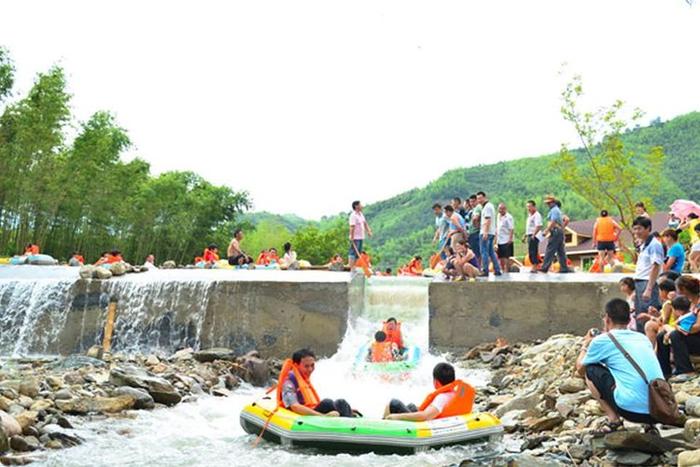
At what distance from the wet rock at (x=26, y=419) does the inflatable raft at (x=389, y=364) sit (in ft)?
18.2

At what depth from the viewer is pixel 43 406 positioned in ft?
30.6

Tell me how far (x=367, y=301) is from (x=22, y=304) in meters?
7.84

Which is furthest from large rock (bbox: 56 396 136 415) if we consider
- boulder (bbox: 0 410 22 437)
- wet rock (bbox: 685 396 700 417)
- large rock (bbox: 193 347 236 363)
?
wet rock (bbox: 685 396 700 417)

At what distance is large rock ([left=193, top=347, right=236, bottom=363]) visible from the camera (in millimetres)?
13773

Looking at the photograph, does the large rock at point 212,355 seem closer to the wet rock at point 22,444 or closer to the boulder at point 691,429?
the wet rock at point 22,444

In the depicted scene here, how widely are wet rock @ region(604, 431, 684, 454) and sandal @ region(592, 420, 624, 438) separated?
15cm

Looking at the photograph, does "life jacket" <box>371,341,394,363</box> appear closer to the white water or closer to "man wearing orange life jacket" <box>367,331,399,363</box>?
"man wearing orange life jacket" <box>367,331,399,363</box>

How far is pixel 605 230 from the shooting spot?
17.5 meters

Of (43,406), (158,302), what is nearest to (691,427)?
(43,406)

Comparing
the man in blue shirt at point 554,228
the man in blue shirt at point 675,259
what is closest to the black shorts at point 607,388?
the man in blue shirt at point 675,259

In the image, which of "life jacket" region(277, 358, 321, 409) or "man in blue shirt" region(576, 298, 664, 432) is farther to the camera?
"life jacket" region(277, 358, 321, 409)

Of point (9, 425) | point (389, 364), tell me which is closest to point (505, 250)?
point (389, 364)

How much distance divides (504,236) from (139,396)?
8.85 metres

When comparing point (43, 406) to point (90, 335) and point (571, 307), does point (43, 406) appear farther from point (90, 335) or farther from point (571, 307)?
point (571, 307)
